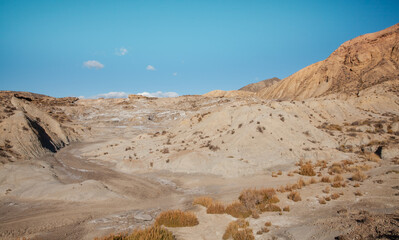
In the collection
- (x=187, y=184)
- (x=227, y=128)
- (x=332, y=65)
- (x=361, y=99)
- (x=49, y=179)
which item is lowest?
(x=187, y=184)

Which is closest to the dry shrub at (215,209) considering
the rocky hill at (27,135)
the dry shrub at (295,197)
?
the dry shrub at (295,197)

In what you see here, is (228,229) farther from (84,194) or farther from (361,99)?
(361,99)

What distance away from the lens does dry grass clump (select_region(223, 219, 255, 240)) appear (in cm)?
792

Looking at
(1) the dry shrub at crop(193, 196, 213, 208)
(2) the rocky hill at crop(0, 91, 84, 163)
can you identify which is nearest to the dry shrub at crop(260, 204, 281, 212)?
(1) the dry shrub at crop(193, 196, 213, 208)

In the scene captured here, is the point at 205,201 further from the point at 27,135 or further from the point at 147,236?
the point at 27,135

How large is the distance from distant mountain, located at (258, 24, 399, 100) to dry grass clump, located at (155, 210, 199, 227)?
2297 inches

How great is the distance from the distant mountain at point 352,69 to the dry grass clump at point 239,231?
57.6 m

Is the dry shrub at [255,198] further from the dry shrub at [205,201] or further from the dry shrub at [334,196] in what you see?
the dry shrub at [334,196]

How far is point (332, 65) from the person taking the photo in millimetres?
71250

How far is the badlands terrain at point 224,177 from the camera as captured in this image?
29.8 ft

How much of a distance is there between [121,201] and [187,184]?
17.4 ft

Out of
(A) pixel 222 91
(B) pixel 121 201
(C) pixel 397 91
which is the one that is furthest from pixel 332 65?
(B) pixel 121 201

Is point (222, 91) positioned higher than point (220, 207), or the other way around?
point (222, 91)

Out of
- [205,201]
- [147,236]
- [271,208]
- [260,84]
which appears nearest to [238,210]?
[271,208]
